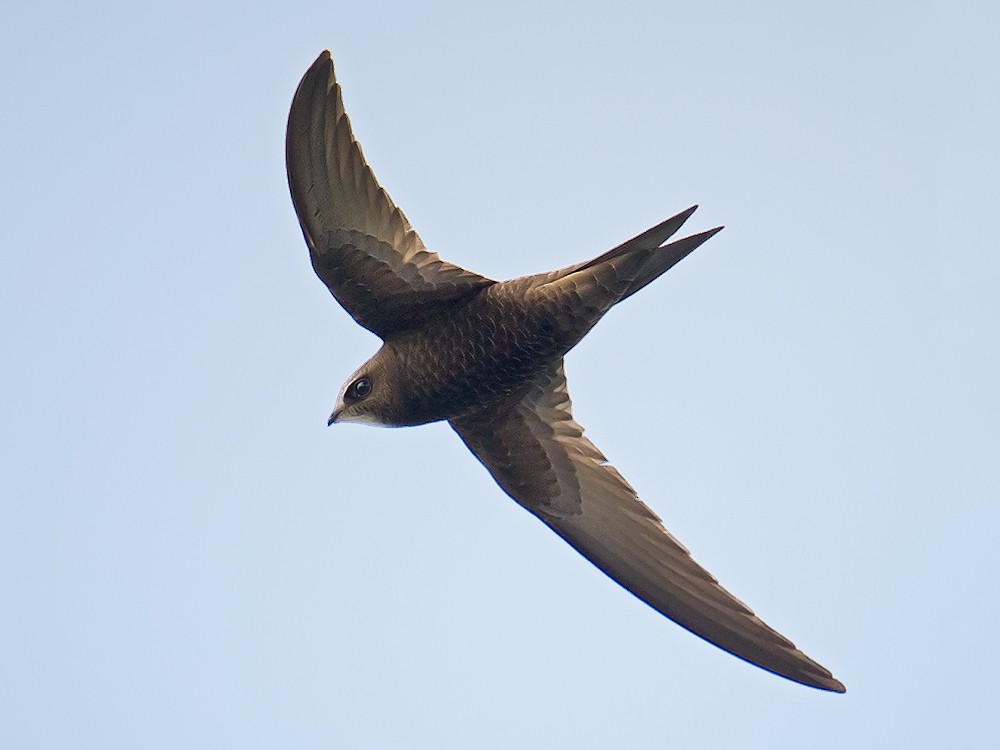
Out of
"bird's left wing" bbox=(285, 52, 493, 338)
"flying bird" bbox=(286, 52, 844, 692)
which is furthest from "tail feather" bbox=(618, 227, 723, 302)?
"bird's left wing" bbox=(285, 52, 493, 338)

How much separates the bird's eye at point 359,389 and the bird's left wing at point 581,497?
24.4 inches

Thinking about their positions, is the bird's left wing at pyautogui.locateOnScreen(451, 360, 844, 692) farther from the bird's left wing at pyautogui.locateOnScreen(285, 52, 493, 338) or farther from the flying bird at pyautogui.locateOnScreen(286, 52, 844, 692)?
the bird's left wing at pyautogui.locateOnScreen(285, 52, 493, 338)

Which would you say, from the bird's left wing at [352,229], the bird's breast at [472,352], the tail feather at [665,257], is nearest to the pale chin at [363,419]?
the bird's breast at [472,352]

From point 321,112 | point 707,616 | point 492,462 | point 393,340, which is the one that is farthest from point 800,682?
point 321,112

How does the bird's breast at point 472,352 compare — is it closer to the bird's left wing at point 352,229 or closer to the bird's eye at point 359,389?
the bird's left wing at point 352,229

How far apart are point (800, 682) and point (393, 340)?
8.74 feet

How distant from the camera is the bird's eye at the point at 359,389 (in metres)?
7.08

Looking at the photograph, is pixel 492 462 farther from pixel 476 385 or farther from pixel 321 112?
pixel 321 112

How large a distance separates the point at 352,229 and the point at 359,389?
959mm

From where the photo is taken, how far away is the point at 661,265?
21.5ft

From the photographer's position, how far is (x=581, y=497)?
25.1ft

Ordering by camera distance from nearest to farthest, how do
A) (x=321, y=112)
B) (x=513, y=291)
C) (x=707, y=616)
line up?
(x=321, y=112), (x=513, y=291), (x=707, y=616)

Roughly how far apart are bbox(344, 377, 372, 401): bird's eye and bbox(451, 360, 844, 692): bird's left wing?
2.04ft

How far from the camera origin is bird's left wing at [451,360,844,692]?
24.1 ft
